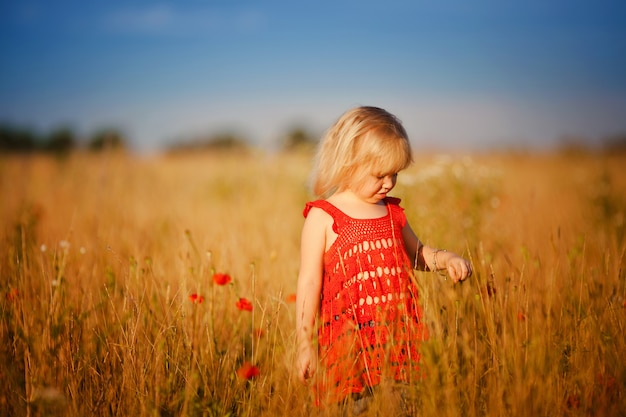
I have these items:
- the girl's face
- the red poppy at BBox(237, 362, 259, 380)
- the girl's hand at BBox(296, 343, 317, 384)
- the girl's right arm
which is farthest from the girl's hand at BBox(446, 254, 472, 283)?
the red poppy at BBox(237, 362, 259, 380)

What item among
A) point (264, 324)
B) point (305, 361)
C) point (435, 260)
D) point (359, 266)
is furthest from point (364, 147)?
point (264, 324)

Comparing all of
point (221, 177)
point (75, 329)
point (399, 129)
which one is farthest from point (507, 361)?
point (221, 177)

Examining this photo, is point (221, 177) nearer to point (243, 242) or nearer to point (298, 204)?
point (298, 204)

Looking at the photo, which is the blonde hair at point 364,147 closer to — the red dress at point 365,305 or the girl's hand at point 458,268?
the red dress at point 365,305

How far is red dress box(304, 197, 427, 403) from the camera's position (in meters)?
1.55

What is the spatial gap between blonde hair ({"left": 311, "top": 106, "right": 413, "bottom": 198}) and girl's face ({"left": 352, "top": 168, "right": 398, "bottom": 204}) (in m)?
0.02

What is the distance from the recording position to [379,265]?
1.68m

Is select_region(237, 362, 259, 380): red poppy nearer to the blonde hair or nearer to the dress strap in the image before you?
the dress strap

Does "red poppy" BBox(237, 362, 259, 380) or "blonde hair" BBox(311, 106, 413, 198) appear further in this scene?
Answer: "blonde hair" BBox(311, 106, 413, 198)

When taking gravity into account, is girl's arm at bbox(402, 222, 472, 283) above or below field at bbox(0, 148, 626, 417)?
above

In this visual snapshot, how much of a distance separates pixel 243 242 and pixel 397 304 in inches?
74.5

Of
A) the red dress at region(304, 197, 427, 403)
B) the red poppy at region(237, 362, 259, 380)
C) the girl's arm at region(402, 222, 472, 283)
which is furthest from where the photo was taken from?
the girl's arm at region(402, 222, 472, 283)

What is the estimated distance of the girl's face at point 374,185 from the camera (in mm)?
1676

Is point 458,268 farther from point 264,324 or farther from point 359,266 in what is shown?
point 264,324
